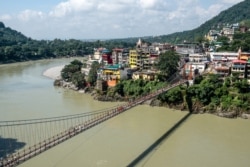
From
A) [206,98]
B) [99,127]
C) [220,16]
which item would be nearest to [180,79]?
[206,98]

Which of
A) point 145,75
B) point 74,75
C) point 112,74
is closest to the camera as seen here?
point 145,75

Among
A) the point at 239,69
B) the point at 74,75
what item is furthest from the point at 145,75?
the point at 74,75

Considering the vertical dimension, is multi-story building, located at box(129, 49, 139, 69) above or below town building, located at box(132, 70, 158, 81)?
A: above

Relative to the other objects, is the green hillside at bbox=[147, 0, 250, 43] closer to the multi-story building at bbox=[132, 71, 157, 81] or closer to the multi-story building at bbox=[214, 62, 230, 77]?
the multi-story building at bbox=[132, 71, 157, 81]

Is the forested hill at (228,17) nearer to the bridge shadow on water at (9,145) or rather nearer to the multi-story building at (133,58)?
the multi-story building at (133,58)

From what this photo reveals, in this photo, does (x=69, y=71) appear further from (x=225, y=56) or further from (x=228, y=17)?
(x=228, y=17)

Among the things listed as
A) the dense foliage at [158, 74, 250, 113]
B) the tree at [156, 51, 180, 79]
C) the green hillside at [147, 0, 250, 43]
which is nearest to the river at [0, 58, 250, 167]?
the dense foliage at [158, 74, 250, 113]

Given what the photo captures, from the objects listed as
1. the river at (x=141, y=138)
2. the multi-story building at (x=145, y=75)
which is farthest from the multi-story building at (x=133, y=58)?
the river at (x=141, y=138)
